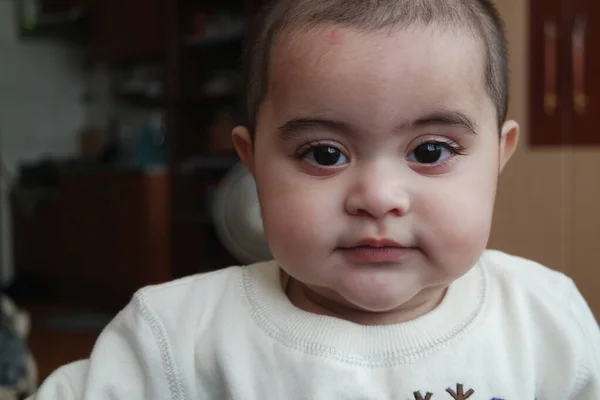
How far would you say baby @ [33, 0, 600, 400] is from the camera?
2.13 feet

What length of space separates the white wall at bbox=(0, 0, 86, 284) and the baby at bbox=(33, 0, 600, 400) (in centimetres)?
379

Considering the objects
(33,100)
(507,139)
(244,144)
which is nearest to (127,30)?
(33,100)

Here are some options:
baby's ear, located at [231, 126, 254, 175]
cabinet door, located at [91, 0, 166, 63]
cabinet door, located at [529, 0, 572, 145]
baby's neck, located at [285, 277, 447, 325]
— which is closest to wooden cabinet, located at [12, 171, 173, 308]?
cabinet door, located at [91, 0, 166, 63]

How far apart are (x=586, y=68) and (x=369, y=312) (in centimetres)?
173

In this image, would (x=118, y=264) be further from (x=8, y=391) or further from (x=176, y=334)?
(x=176, y=334)

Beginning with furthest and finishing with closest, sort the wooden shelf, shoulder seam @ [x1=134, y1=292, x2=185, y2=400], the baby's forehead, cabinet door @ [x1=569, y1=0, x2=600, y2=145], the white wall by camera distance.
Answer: the white wall
the wooden shelf
cabinet door @ [x1=569, y1=0, x2=600, y2=145]
shoulder seam @ [x1=134, y1=292, x2=185, y2=400]
the baby's forehead

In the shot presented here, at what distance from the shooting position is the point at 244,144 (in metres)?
0.85

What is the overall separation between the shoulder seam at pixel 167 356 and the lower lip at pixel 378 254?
26 cm

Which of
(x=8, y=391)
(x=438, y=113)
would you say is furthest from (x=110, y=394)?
(x=8, y=391)

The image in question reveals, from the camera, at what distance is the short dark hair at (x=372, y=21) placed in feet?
2.14

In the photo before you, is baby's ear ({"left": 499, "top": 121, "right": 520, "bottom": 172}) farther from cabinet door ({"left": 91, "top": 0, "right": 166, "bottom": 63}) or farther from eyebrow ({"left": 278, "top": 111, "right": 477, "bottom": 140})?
cabinet door ({"left": 91, "top": 0, "right": 166, "bottom": 63})

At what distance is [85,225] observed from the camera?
3631mm

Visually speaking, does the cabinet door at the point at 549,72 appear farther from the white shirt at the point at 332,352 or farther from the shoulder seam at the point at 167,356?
the shoulder seam at the point at 167,356

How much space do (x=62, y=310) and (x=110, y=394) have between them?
3.17 meters
